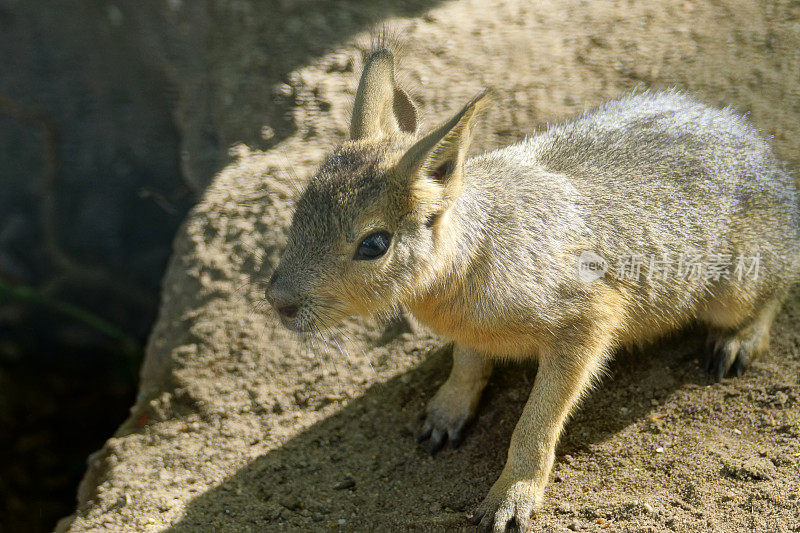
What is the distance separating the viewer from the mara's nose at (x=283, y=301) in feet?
10.1

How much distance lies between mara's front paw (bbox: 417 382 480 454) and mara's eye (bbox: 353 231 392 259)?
1277mm

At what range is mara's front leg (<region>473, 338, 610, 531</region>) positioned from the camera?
3418mm

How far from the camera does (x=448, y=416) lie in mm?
4023

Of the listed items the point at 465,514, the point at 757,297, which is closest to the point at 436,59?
the point at 757,297

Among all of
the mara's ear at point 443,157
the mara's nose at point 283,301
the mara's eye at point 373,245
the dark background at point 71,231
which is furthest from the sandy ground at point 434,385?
the dark background at point 71,231

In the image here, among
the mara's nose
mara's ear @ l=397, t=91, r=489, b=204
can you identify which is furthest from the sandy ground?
mara's ear @ l=397, t=91, r=489, b=204

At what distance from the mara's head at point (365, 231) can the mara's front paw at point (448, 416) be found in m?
1.04

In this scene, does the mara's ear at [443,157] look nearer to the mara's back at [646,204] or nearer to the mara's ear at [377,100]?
the mara's back at [646,204]

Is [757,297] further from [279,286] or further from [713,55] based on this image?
[279,286]

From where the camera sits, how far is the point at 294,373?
14.8 feet

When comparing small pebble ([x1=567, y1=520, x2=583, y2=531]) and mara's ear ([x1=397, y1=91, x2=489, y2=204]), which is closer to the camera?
mara's ear ([x1=397, y1=91, x2=489, y2=204])

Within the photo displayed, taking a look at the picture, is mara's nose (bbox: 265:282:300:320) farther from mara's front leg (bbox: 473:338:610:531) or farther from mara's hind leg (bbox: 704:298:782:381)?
mara's hind leg (bbox: 704:298:782:381)

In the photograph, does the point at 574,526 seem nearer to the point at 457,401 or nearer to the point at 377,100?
the point at 457,401

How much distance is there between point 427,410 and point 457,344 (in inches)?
16.5
